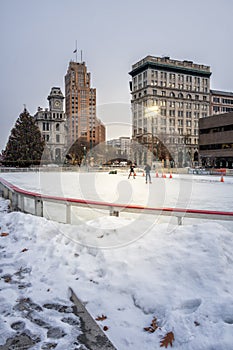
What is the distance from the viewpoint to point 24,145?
56.4 metres

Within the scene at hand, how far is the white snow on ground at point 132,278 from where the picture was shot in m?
2.77

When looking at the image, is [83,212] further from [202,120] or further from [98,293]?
[202,120]

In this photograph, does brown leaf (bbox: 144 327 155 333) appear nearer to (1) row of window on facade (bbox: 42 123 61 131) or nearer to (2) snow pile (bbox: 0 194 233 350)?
(2) snow pile (bbox: 0 194 233 350)

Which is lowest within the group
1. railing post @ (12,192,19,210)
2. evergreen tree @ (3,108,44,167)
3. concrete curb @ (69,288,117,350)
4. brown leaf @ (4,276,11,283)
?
concrete curb @ (69,288,117,350)

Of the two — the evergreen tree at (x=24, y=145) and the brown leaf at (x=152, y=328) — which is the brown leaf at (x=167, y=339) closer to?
the brown leaf at (x=152, y=328)

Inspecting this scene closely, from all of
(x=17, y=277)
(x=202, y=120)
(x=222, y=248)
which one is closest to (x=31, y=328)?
(x=17, y=277)

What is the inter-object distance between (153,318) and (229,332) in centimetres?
81

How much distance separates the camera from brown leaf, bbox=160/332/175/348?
2.60 meters

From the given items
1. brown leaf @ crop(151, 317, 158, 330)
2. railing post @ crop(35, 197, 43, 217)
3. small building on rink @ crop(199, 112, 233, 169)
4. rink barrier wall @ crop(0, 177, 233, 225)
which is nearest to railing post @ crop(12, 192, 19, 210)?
rink barrier wall @ crop(0, 177, 233, 225)

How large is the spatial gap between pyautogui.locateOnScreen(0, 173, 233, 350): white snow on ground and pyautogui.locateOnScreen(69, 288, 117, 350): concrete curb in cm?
7

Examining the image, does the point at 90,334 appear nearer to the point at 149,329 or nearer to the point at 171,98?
the point at 149,329

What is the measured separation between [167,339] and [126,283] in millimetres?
1091

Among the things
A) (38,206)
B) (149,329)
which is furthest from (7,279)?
(38,206)

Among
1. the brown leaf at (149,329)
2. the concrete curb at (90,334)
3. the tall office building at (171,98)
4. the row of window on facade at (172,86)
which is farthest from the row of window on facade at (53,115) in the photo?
the brown leaf at (149,329)
